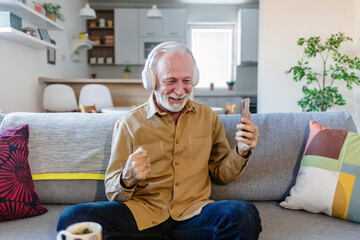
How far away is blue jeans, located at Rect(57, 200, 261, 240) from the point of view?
39.4 inches

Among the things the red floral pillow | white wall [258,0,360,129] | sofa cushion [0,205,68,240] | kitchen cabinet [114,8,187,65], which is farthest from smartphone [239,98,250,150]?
kitchen cabinet [114,8,187,65]

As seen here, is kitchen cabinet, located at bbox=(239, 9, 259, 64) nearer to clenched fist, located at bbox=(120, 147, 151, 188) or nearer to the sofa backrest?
the sofa backrest

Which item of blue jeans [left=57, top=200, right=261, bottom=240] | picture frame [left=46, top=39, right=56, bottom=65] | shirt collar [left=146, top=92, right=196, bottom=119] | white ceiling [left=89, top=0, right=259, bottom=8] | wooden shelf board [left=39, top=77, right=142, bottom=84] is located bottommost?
blue jeans [left=57, top=200, right=261, bottom=240]

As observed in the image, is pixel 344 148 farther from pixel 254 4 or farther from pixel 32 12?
pixel 254 4

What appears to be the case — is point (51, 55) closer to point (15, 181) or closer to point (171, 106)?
point (15, 181)

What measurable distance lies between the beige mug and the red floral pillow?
0.78 metres

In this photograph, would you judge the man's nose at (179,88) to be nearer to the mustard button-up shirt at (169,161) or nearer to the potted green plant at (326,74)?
the mustard button-up shirt at (169,161)

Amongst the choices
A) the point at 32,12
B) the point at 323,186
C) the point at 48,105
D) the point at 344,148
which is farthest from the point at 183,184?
the point at 48,105

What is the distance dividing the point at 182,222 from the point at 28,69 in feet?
11.2

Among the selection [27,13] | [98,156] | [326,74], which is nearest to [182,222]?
[98,156]

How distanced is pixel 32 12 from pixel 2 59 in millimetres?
584

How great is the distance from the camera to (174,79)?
1213 millimetres

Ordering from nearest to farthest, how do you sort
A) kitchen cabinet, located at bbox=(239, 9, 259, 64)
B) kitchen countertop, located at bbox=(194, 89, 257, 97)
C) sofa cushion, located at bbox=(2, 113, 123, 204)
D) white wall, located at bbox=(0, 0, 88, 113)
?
1. sofa cushion, located at bbox=(2, 113, 123, 204)
2. white wall, located at bbox=(0, 0, 88, 113)
3. kitchen cabinet, located at bbox=(239, 9, 259, 64)
4. kitchen countertop, located at bbox=(194, 89, 257, 97)

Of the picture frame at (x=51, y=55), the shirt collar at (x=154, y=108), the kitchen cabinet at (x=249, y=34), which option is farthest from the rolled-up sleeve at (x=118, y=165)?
the kitchen cabinet at (x=249, y=34)
